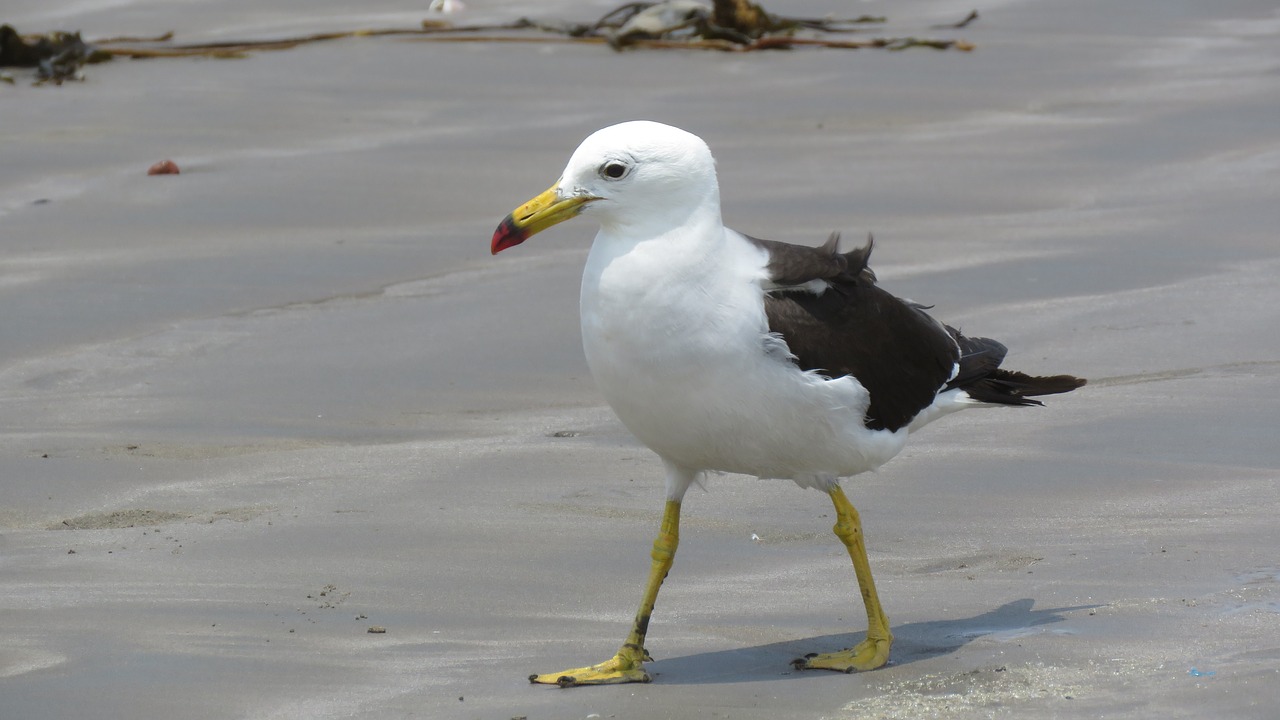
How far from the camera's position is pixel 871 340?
4719 millimetres

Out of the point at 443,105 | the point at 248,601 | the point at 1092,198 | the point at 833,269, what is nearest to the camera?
the point at 833,269

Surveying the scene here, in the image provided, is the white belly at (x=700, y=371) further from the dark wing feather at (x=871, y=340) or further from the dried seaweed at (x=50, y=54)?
the dried seaweed at (x=50, y=54)

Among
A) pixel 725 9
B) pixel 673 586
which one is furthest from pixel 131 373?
pixel 725 9

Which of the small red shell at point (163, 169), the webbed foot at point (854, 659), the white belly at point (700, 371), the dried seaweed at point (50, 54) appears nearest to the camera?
the white belly at point (700, 371)

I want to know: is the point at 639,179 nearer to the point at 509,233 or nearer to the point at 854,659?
the point at 509,233

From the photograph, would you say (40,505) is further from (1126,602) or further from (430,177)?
(430,177)

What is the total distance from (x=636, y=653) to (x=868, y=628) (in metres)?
0.65

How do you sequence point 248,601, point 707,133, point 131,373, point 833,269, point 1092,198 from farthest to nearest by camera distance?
point 707,133
point 1092,198
point 131,373
point 248,601
point 833,269

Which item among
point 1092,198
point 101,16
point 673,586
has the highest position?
point 101,16

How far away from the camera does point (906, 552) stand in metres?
5.37

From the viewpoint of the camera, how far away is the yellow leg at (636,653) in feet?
14.2

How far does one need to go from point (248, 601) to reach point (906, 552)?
2063 millimetres

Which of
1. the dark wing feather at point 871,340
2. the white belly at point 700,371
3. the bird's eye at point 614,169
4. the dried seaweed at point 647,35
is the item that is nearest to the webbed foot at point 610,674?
the white belly at point 700,371

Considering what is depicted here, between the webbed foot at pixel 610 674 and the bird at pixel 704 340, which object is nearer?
the bird at pixel 704 340
